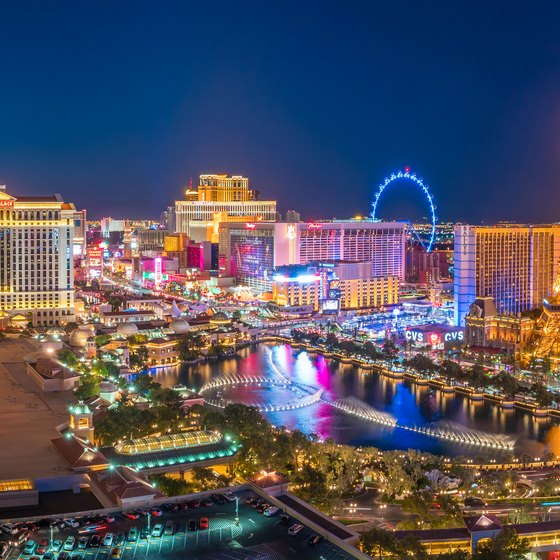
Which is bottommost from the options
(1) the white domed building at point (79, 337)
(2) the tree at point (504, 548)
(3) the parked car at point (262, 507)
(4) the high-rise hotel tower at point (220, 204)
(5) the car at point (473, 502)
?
(5) the car at point (473, 502)

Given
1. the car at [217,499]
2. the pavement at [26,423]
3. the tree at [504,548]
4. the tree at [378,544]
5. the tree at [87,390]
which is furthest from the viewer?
the tree at [87,390]

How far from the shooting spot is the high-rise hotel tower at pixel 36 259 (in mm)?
28281

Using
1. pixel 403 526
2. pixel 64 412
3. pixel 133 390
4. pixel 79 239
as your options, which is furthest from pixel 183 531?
pixel 79 239

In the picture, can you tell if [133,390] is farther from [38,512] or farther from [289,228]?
[289,228]

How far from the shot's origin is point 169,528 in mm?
9117

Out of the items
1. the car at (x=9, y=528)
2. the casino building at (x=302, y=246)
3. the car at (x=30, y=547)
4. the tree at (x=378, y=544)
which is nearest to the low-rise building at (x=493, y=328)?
the casino building at (x=302, y=246)

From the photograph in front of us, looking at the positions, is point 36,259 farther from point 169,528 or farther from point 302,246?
point 169,528

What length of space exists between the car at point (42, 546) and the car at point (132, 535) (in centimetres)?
82

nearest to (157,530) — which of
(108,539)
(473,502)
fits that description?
(108,539)

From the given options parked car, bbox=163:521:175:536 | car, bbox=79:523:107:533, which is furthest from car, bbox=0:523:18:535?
parked car, bbox=163:521:175:536

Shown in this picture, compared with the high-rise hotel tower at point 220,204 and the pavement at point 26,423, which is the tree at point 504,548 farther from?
the high-rise hotel tower at point 220,204

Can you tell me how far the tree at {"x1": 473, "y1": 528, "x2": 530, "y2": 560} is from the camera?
30.7ft

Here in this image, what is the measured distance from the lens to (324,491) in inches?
491

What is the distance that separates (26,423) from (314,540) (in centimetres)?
824
